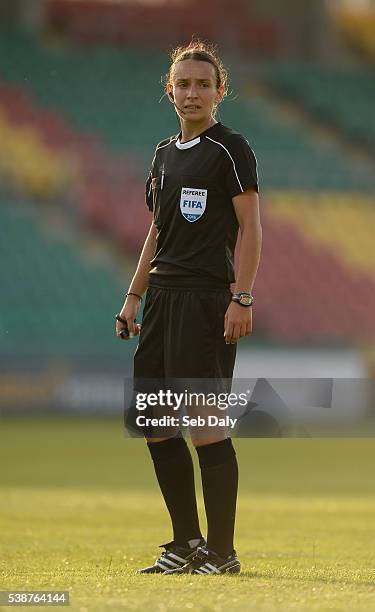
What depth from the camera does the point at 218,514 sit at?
5.57 m

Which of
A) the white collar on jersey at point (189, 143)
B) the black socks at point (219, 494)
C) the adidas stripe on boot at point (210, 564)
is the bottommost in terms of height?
the adidas stripe on boot at point (210, 564)

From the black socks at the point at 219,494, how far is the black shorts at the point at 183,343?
0.93 feet

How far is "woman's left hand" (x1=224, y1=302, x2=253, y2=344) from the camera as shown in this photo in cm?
546

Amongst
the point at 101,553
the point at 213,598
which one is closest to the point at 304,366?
the point at 101,553

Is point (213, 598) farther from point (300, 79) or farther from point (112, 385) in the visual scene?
point (300, 79)

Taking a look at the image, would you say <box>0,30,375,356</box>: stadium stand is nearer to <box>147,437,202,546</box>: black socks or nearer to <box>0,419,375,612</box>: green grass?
<box>0,419,375,612</box>: green grass

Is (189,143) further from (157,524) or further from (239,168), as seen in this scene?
(157,524)

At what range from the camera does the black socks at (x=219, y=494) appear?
557cm

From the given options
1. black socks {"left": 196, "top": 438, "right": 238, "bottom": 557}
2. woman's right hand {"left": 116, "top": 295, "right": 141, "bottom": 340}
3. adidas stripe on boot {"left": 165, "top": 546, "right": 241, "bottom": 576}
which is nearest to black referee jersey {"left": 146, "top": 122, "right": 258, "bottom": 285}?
woman's right hand {"left": 116, "top": 295, "right": 141, "bottom": 340}

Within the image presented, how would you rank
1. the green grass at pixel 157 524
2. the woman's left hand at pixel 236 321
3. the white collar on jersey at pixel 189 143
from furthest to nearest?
the white collar on jersey at pixel 189 143
the woman's left hand at pixel 236 321
the green grass at pixel 157 524

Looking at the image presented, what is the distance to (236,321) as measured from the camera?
5461mm

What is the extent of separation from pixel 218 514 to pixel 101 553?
1.38 m

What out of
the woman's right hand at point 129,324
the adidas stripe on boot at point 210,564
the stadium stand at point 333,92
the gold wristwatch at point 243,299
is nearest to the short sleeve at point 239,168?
the gold wristwatch at point 243,299

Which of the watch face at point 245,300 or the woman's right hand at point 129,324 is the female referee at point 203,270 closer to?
the watch face at point 245,300
